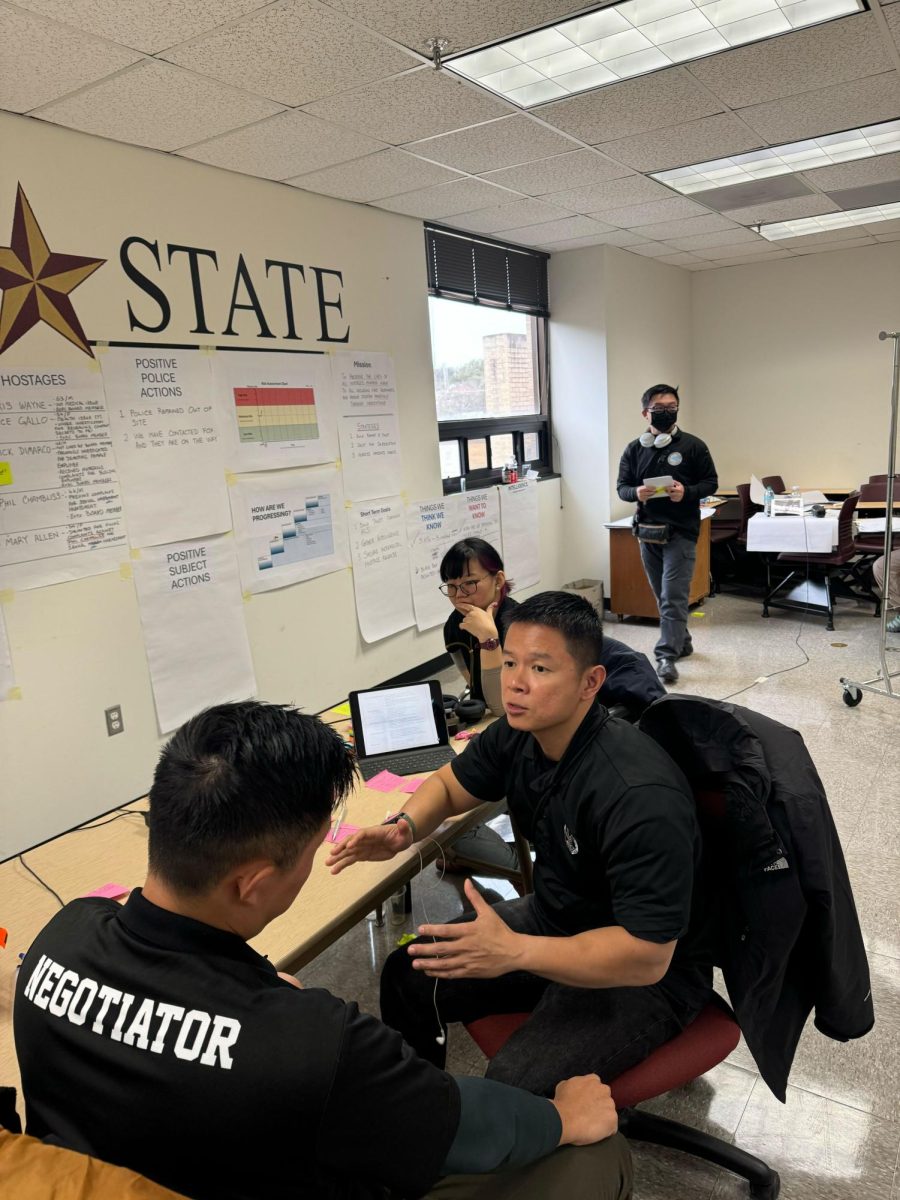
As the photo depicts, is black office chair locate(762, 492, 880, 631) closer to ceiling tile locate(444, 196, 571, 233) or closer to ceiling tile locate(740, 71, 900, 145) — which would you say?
ceiling tile locate(740, 71, 900, 145)

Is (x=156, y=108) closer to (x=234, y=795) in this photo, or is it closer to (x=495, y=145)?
(x=495, y=145)

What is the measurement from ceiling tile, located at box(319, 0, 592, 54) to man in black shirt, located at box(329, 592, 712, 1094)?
172cm

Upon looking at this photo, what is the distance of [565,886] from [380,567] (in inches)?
118

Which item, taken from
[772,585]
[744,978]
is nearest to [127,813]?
[744,978]

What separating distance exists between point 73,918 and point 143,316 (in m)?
2.68

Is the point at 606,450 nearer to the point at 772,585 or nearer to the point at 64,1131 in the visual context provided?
the point at 772,585

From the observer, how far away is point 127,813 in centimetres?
181

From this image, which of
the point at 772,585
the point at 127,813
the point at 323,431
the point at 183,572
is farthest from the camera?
the point at 772,585

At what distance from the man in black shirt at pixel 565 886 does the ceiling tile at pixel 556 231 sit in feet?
13.2

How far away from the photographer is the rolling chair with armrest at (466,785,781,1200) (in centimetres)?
133

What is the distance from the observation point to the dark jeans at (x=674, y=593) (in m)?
4.82

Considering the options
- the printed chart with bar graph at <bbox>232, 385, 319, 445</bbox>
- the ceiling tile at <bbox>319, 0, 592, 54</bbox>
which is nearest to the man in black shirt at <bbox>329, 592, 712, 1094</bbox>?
the ceiling tile at <bbox>319, 0, 592, 54</bbox>

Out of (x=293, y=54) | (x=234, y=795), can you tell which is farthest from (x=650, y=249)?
(x=234, y=795)

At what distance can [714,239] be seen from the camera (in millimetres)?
5793
